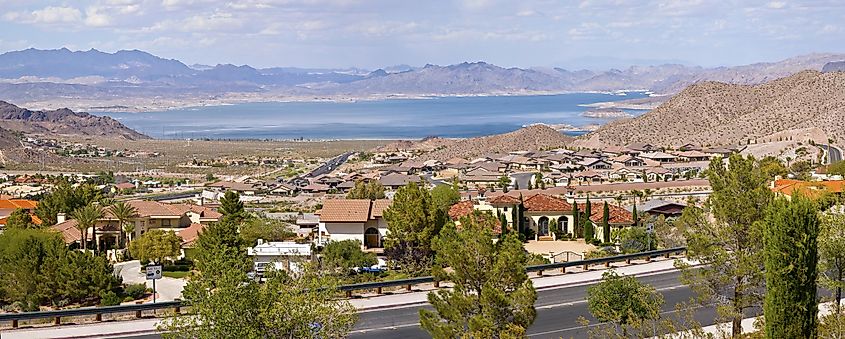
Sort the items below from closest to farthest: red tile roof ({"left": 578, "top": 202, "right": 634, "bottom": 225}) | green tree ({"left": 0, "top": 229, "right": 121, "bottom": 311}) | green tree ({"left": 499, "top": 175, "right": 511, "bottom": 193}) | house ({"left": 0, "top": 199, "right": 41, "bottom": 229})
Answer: green tree ({"left": 0, "top": 229, "right": 121, "bottom": 311}), red tile roof ({"left": 578, "top": 202, "right": 634, "bottom": 225}), house ({"left": 0, "top": 199, "right": 41, "bottom": 229}), green tree ({"left": 499, "top": 175, "right": 511, "bottom": 193})

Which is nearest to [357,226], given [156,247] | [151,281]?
[156,247]

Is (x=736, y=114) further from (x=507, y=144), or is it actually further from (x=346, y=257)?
(x=346, y=257)

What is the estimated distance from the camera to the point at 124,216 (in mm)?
49812

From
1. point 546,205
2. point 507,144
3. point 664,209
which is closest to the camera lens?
point 546,205

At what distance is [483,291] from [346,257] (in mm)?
20431

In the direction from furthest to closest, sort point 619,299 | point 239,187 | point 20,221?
point 239,187 → point 20,221 → point 619,299

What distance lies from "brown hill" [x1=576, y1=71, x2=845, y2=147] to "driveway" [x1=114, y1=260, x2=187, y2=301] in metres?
98.2

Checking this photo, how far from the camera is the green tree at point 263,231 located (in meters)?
48.3

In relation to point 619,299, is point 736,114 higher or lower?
higher

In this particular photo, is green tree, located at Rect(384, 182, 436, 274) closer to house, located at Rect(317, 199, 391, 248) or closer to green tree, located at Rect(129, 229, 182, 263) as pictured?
house, located at Rect(317, 199, 391, 248)

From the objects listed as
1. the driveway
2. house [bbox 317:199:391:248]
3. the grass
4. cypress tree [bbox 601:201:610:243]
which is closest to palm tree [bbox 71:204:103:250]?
the driveway

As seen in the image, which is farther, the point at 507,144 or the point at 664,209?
the point at 507,144

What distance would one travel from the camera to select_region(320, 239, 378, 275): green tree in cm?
3966

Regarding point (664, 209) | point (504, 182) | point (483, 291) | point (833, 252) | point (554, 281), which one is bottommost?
point (504, 182)
